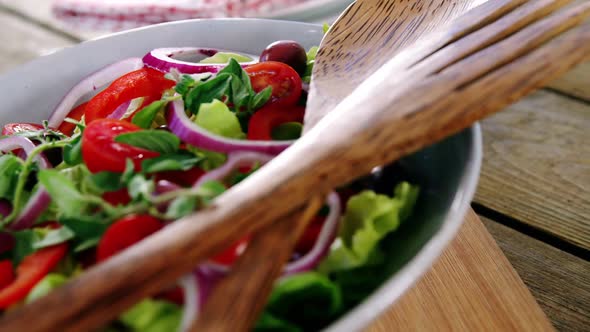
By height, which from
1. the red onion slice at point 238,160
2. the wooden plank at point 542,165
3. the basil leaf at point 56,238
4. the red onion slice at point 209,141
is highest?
the red onion slice at point 209,141

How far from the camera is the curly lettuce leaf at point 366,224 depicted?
0.65 meters

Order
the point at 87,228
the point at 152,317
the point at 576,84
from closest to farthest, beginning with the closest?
the point at 152,317, the point at 87,228, the point at 576,84

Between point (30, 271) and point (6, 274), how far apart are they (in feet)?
0.17

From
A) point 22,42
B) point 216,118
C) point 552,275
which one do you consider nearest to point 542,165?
point 552,275

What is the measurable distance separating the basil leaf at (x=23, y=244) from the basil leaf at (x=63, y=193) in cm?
5

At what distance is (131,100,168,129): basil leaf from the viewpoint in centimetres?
90

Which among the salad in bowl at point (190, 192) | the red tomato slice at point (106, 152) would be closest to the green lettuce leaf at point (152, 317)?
the salad in bowl at point (190, 192)

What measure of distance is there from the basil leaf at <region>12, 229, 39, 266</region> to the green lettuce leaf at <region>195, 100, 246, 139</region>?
0.83 ft

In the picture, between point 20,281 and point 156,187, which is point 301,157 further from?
point 20,281

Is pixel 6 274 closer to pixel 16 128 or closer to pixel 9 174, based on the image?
pixel 9 174

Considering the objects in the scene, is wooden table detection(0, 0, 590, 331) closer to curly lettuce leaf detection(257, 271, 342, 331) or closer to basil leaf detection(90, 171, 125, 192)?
curly lettuce leaf detection(257, 271, 342, 331)

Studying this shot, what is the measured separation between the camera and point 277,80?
36.6 inches

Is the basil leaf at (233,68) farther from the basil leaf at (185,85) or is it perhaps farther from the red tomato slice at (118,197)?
the red tomato slice at (118,197)

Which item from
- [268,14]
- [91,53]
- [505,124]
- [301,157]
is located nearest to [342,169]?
[301,157]
